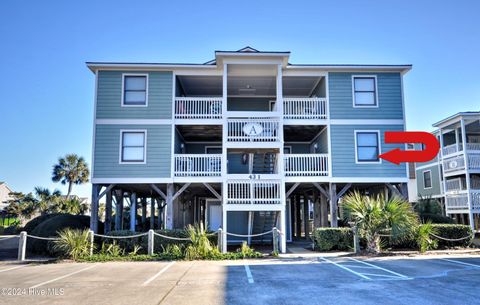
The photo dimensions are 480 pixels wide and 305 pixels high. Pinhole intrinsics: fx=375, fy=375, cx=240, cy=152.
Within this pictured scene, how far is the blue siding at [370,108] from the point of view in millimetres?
17422

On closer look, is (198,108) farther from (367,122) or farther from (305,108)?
(367,122)

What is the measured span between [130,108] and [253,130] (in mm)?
5685

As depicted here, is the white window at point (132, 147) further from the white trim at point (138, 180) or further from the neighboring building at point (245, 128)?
the white trim at point (138, 180)

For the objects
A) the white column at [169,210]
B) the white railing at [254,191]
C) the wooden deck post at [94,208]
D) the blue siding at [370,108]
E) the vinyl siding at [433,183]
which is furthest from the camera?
the vinyl siding at [433,183]

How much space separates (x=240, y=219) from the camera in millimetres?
20578

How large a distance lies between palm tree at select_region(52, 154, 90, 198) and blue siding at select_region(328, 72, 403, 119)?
2862cm

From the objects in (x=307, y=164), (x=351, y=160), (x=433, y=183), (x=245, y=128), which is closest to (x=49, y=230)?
(x=245, y=128)

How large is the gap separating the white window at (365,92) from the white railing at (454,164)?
35.1 ft

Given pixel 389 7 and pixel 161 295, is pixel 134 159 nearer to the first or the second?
pixel 161 295

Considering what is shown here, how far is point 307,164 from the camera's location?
17203mm

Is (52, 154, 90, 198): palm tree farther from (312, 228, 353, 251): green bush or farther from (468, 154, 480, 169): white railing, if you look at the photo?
(468, 154, 480, 169): white railing

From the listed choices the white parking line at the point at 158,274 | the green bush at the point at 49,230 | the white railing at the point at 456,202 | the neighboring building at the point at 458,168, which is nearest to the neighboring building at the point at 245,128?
the green bush at the point at 49,230

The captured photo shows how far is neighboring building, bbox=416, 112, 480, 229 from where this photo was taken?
75.4ft

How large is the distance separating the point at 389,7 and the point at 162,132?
10.7 meters
